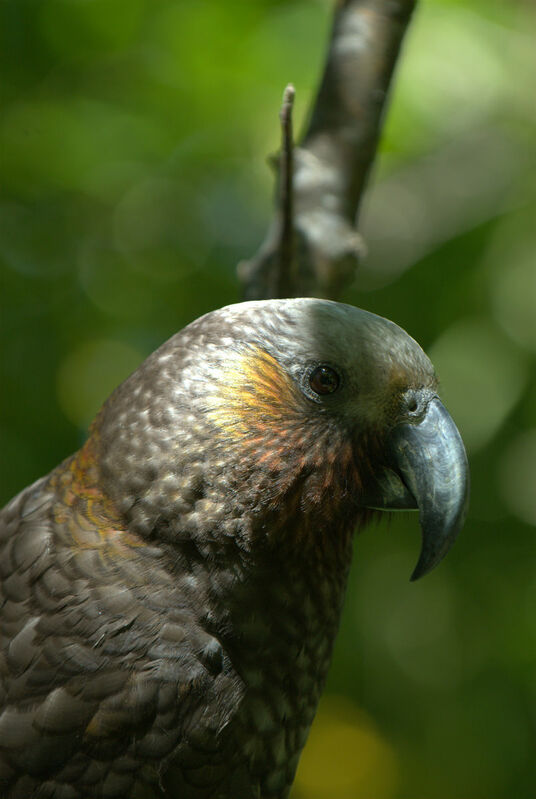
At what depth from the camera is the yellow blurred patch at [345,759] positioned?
363cm

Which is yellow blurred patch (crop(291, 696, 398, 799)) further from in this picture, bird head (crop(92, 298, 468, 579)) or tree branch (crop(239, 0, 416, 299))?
bird head (crop(92, 298, 468, 579))

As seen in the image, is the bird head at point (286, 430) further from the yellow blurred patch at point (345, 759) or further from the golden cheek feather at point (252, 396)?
the yellow blurred patch at point (345, 759)

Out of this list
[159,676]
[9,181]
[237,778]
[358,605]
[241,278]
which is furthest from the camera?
[358,605]

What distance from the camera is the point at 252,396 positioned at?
163cm

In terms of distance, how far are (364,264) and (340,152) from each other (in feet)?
3.67

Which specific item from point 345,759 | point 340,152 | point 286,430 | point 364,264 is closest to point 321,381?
point 286,430

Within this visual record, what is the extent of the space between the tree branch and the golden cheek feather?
605 mm

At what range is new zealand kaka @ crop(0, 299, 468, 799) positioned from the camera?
1.54m

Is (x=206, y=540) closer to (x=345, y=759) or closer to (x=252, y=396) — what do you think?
(x=252, y=396)

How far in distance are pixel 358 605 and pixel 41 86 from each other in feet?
7.61

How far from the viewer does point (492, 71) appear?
3.02 metres

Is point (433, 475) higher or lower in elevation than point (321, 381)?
lower

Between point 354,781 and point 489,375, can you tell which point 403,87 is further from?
point 354,781

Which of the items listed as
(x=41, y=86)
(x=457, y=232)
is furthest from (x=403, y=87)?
(x=41, y=86)
